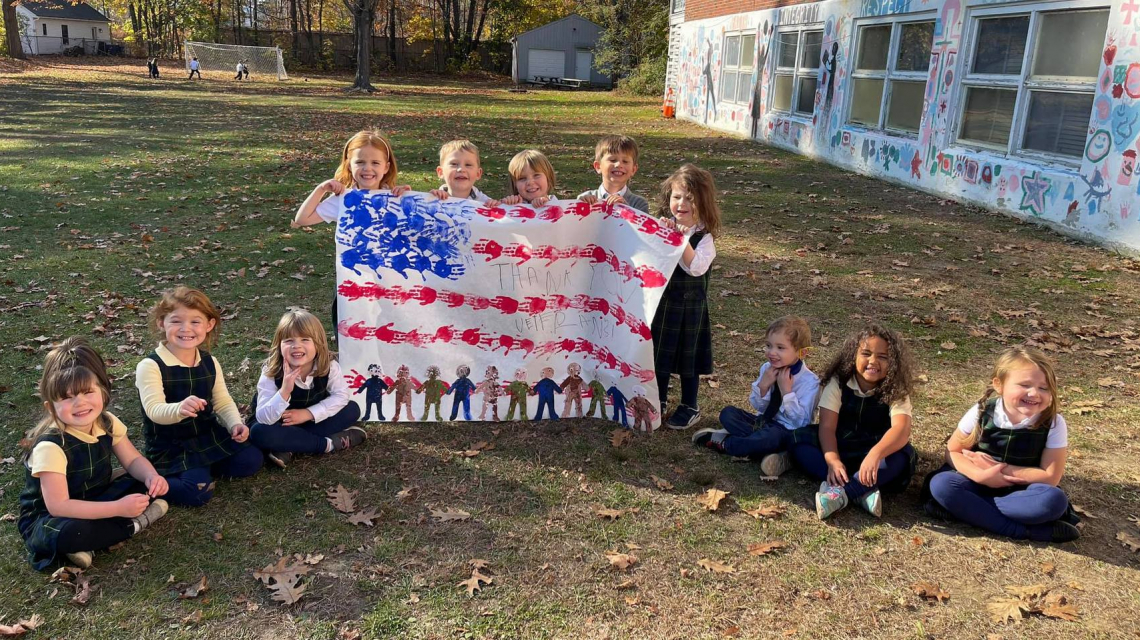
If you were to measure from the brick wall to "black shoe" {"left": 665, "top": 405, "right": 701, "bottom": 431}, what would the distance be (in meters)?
15.1

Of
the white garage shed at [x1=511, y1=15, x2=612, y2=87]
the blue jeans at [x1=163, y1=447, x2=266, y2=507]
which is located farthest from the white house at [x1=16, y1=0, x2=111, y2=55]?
the blue jeans at [x1=163, y1=447, x2=266, y2=507]

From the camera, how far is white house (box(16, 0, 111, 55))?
215 feet

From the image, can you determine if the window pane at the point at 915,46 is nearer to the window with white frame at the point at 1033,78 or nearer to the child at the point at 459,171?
the window with white frame at the point at 1033,78

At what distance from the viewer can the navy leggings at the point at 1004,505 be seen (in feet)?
12.3

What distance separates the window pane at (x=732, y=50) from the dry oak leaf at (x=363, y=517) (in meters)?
20.1

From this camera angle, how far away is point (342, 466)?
4.41 metres

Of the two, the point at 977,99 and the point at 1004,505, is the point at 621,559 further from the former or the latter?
the point at 977,99

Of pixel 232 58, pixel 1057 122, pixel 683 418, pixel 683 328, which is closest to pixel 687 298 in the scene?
pixel 683 328

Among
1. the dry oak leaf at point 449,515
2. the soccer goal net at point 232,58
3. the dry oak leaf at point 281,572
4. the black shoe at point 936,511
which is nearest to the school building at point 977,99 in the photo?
the black shoe at point 936,511

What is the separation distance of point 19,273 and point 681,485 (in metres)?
6.91

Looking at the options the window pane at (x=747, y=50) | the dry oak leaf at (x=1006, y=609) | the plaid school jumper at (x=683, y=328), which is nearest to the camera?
the dry oak leaf at (x=1006, y=609)

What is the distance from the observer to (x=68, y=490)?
347 centimetres

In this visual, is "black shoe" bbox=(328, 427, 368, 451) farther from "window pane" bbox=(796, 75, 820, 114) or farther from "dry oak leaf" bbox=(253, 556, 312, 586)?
"window pane" bbox=(796, 75, 820, 114)

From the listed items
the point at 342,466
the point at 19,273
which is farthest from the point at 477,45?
the point at 342,466
